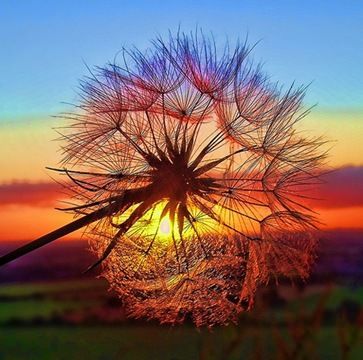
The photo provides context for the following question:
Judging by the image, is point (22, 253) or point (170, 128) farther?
point (170, 128)

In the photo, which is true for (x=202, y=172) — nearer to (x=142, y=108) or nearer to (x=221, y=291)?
(x=142, y=108)

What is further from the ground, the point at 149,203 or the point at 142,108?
the point at 142,108

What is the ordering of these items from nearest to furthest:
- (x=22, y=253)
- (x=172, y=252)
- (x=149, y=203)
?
(x=22, y=253)
(x=149, y=203)
(x=172, y=252)

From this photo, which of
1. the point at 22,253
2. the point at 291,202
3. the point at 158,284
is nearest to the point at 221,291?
the point at 158,284

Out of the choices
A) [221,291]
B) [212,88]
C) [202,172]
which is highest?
[212,88]

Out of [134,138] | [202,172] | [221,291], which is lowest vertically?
[221,291]

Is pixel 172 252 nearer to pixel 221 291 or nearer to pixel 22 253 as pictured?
pixel 221 291

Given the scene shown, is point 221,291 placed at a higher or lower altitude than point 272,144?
lower

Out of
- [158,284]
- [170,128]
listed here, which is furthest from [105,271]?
[170,128]

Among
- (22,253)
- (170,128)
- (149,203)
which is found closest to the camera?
(22,253)
